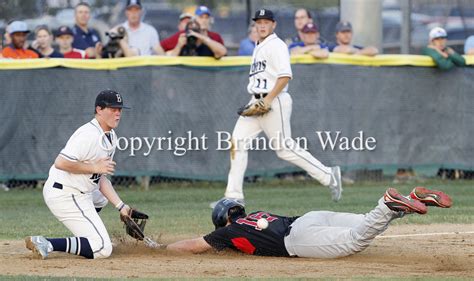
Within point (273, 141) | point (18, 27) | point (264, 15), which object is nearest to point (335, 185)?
point (273, 141)

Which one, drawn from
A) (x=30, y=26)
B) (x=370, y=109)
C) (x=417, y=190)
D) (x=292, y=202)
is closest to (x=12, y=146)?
(x=30, y=26)

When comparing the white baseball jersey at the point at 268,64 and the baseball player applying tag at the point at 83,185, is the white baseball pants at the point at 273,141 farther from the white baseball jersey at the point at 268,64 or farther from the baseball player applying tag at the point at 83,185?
the baseball player applying tag at the point at 83,185

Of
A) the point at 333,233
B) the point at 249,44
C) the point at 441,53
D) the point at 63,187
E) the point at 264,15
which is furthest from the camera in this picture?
the point at 249,44

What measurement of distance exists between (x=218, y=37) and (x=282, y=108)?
3432 millimetres

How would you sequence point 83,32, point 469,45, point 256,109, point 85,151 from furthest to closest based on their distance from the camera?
1. point 469,45
2. point 83,32
3. point 256,109
4. point 85,151

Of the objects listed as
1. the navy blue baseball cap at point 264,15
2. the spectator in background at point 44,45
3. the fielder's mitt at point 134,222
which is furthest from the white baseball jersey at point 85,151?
the spectator in background at point 44,45

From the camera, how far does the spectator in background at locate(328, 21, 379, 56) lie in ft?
48.3

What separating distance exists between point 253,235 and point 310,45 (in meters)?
6.94

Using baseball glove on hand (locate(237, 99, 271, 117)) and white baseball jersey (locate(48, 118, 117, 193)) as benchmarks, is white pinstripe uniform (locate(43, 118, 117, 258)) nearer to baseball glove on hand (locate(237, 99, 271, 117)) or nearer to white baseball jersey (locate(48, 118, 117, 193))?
white baseball jersey (locate(48, 118, 117, 193))

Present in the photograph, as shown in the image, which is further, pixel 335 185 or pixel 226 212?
pixel 335 185

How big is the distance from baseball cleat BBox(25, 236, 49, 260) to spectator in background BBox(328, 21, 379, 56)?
24.8 feet

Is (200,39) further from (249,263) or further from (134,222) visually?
(249,263)

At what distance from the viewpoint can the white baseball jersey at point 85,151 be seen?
27.2 feet

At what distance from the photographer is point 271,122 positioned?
460 inches
